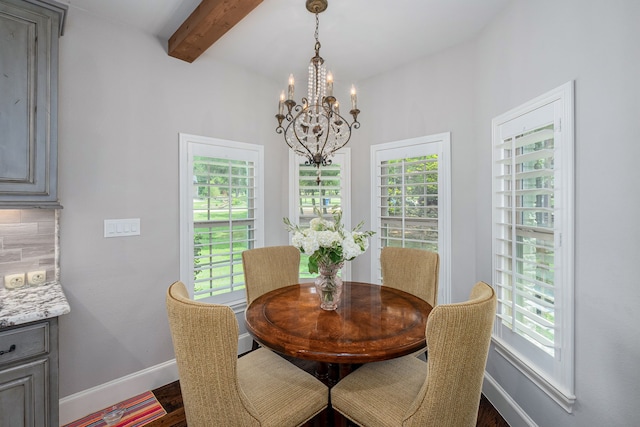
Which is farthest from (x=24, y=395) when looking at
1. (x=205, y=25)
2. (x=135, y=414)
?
(x=205, y=25)

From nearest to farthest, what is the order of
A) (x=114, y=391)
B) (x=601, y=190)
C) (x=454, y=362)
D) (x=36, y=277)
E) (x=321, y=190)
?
(x=454, y=362) < (x=601, y=190) < (x=36, y=277) < (x=114, y=391) < (x=321, y=190)

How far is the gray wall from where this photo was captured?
4.18ft

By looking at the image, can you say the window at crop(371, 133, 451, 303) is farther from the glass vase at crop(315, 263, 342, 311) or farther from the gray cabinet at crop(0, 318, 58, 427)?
the gray cabinet at crop(0, 318, 58, 427)

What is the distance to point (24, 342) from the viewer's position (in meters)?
1.39

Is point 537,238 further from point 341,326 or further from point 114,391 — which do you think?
point 114,391

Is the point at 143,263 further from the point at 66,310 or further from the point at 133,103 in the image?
the point at 133,103

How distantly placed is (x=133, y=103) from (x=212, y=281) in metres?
1.56

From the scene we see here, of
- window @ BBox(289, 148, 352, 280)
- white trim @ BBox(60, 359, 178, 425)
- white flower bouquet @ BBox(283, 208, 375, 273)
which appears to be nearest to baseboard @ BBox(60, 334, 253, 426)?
white trim @ BBox(60, 359, 178, 425)

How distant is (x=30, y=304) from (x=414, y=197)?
2738 millimetres

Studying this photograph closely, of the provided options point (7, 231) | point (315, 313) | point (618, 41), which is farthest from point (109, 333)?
point (618, 41)

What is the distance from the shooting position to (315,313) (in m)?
1.68

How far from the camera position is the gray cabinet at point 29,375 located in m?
1.35

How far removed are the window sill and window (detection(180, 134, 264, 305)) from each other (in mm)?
2179

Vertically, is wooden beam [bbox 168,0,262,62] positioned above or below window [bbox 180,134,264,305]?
above
